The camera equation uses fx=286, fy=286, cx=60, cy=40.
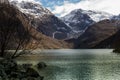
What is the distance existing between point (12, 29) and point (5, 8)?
6.35 meters

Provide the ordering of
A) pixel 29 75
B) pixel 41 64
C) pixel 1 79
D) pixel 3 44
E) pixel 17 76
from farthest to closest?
pixel 41 64, pixel 3 44, pixel 29 75, pixel 17 76, pixel 1 79

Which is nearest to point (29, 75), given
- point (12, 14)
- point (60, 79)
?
point (60, 79)

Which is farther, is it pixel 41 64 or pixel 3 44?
pixel 41 64

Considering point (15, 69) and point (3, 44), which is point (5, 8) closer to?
point (3, 44)

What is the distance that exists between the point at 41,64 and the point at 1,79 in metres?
50.5

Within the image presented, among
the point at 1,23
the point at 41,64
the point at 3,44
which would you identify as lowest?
the point at 41,64

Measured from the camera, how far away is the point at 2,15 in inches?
3061

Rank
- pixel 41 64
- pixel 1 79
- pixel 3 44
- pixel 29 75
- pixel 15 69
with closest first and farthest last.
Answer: pixel 1 79
pixel 29 75
pixel 15 69
pixel 3 44
pixel 41 64

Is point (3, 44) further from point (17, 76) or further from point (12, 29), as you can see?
point (17, 76)

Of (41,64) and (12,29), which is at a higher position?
(12,29)

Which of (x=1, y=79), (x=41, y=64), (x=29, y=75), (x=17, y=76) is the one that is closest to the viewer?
(x=1, y=79)

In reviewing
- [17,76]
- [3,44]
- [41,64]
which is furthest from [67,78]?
[41,64]

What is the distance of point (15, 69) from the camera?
61.8 metres

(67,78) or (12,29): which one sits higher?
(12,29)
